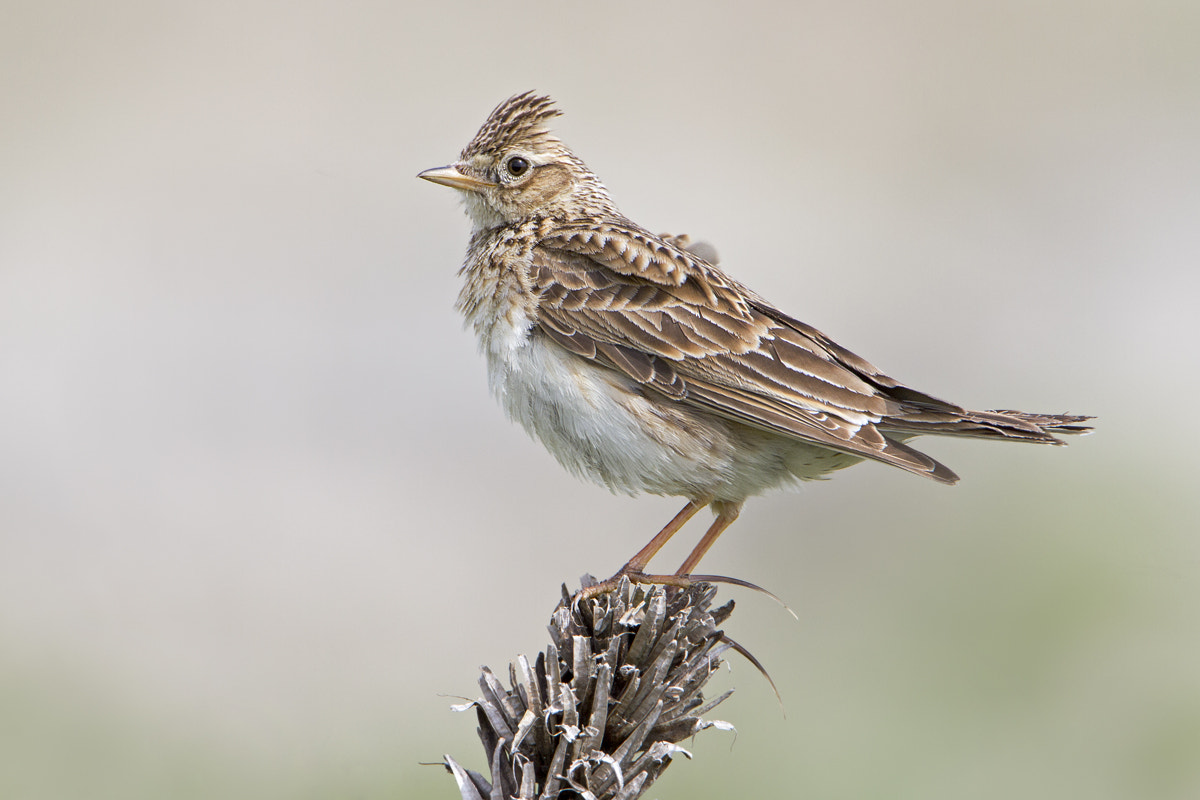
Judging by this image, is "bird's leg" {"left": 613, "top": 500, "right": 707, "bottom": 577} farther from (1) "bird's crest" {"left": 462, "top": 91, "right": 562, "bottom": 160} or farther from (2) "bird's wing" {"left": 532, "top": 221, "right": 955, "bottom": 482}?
(1) "bird's crest" {"left": 462, "top": 91, "right": 562, "bottom": 160}

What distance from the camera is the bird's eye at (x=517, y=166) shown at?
5.77m

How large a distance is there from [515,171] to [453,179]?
31 centimetres

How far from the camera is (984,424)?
14.2 feet

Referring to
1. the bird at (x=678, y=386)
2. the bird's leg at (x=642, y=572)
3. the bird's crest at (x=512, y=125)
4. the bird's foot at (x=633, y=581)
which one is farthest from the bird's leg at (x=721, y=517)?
the bird's crest at (x=512, y=125)

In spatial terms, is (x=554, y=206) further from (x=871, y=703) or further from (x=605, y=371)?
(x=871, y=703)

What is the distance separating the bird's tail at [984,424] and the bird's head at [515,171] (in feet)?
6.13

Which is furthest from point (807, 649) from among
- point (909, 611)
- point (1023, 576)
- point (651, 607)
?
point (651, 607)

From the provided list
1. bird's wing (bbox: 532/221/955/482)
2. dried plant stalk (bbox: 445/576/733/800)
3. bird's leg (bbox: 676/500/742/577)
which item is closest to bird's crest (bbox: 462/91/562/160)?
bird's wing (bbox: 532/221/955/482)

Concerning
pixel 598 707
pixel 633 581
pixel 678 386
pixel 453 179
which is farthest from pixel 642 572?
pixel 453 179

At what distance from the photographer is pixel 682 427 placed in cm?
466

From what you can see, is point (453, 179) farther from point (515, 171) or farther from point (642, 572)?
point (642, 572)

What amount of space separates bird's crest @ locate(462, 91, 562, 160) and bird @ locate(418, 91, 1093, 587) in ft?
2.31

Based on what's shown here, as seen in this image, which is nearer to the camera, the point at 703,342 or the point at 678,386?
the point at 678,386

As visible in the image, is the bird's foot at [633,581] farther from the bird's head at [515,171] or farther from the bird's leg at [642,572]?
the bird's head at [515,171]
